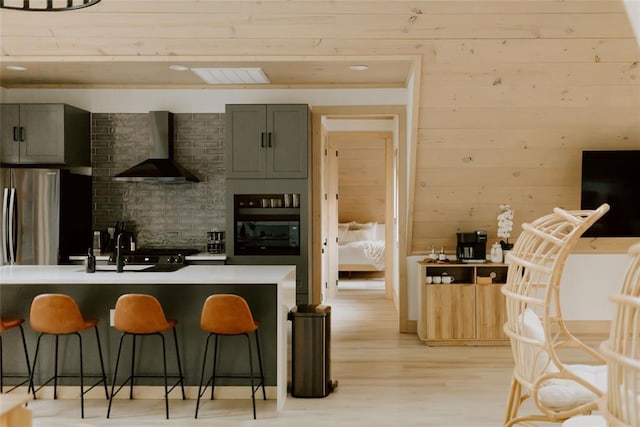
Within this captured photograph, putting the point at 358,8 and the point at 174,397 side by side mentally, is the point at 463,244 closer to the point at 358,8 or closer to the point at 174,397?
the point at 358,8

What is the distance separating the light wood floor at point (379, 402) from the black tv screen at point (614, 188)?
5.21 feet

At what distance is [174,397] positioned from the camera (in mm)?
4355

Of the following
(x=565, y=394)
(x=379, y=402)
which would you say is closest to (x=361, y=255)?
(x=379, y=402)

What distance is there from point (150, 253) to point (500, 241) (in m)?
3.56

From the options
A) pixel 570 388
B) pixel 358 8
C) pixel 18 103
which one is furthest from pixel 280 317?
pixel 18 103

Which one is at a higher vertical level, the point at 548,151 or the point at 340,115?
the point at 340,115

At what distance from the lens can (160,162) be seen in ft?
20.7

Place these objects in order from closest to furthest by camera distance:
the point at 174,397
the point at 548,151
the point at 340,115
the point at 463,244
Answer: the point at 174,397, the point at 548,151, the point at 463,244, the point at 340,115

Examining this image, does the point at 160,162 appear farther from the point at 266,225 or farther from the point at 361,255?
the point at 361,255

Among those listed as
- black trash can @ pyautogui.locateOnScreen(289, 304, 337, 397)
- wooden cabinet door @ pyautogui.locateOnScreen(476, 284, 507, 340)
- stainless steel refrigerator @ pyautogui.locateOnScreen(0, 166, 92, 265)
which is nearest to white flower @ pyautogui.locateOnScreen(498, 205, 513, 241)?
wooden cabinet door @ pyautogui.locateOnScreen(476, 284, 507, 340)

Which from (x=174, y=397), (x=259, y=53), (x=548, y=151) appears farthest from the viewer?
(x=548, y=151)

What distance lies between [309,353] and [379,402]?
0.60 meters

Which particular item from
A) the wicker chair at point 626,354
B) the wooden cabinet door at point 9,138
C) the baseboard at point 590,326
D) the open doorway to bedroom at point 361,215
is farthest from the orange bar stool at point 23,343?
the open doorway to bedroom at point 361,215

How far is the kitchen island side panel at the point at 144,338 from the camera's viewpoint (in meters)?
4.34
